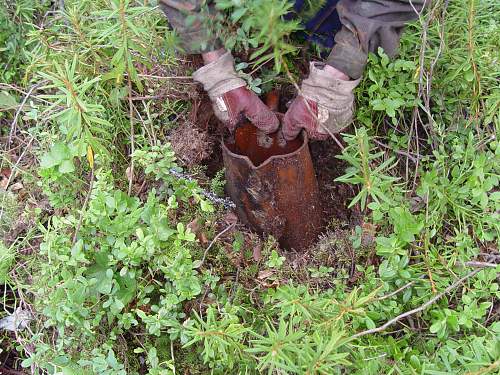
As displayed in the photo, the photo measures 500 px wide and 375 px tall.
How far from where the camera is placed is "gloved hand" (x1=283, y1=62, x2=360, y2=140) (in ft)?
7.16

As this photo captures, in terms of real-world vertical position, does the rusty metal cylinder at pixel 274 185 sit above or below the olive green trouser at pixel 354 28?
below

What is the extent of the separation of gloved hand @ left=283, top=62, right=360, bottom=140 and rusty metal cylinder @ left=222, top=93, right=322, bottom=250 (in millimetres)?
81

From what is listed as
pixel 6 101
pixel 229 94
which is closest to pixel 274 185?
pixel 229 94

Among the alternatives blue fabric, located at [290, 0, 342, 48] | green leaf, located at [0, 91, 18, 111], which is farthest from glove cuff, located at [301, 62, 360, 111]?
green leaf, located at [0, 91, 18, 111]

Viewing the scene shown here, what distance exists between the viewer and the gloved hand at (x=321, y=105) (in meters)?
2.18

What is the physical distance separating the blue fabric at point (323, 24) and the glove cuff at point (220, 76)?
1.10 feet

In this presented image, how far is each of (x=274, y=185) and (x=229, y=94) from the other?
43cm

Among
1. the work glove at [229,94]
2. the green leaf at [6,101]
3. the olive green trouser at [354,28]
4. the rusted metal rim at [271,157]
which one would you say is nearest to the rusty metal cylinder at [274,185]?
the rusted metal rim at [271,157]

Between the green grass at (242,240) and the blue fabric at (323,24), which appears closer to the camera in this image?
the green grass at (242,240)

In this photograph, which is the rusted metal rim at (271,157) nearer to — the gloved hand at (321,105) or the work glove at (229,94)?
the gloved hand at (321,105)

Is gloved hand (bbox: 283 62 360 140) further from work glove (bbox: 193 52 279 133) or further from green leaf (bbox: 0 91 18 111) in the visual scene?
green leaf (bbox: 0 91 18 111)

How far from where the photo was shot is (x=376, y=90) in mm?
2379

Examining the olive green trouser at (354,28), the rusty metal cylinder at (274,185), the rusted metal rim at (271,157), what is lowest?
the rusty metal cylinder at (274,185)

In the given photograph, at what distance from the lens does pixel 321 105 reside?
2.23m
